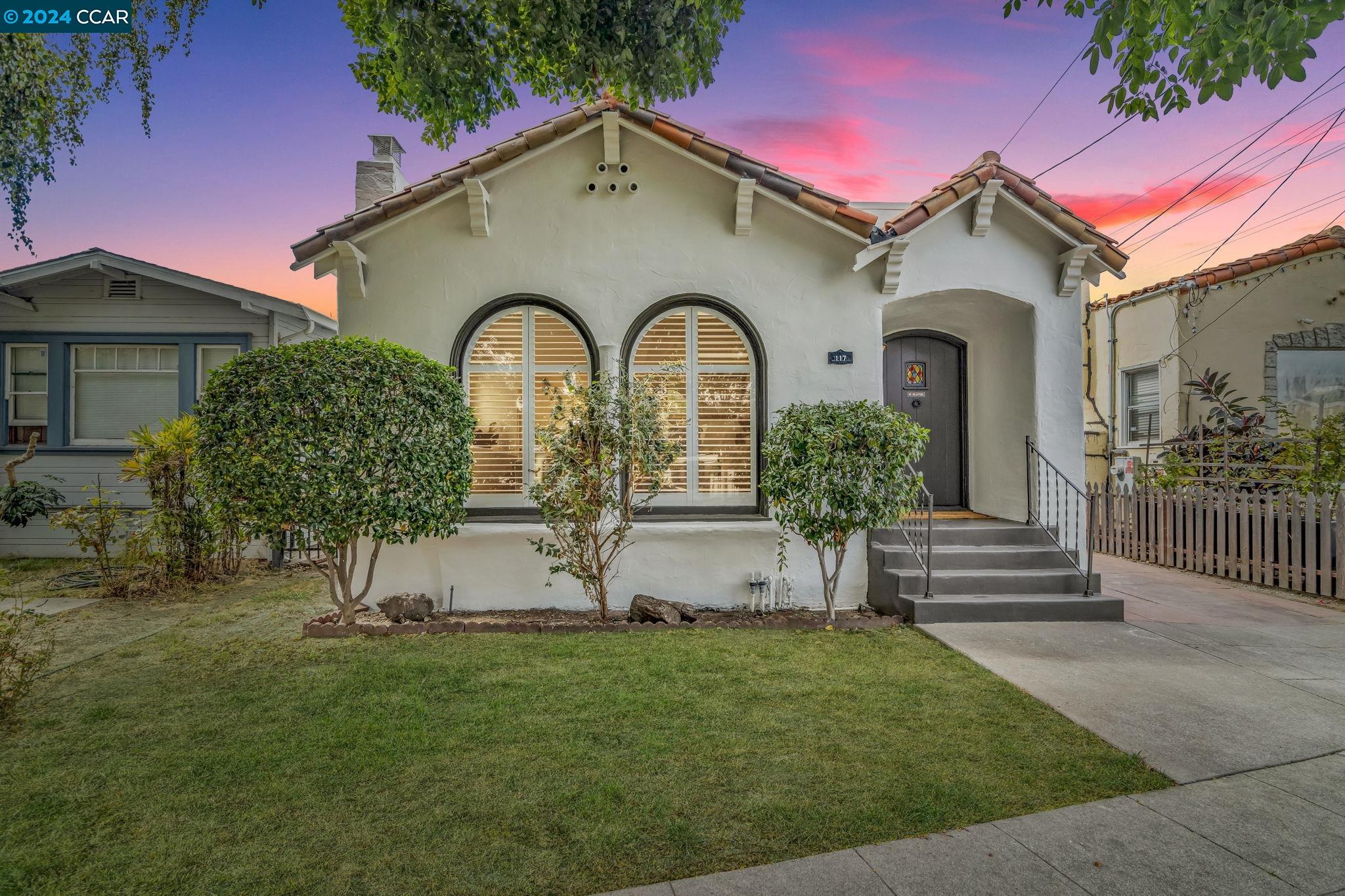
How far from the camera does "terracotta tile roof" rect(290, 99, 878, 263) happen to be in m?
6.64

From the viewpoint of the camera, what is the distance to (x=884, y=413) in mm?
6199

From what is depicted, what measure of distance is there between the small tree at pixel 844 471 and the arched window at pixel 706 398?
0.99m

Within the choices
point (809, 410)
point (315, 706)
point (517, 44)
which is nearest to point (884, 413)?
point (809, 410)

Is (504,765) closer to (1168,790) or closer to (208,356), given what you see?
(1168,790)

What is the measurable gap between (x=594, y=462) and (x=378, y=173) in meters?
5.42

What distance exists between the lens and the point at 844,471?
611 centimetres

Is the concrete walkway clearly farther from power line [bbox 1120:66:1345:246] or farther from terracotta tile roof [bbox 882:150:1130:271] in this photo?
power line [bbox 1120:66:1345:246]

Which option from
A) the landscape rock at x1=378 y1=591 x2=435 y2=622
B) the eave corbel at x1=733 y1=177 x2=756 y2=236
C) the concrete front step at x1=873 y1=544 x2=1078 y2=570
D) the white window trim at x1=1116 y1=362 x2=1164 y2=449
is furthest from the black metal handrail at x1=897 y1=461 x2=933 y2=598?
the white window trim at x1=1116 y1=362 x2=1164 y2=449

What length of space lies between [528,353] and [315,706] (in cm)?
404

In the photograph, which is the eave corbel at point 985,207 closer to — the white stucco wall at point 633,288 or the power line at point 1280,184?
the white stucco wall at point 633,288

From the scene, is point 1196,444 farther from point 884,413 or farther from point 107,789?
point 107,789

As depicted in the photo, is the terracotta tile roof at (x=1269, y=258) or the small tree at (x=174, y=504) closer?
the small tree at (x=174, y=504)

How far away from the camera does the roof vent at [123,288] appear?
423 inches

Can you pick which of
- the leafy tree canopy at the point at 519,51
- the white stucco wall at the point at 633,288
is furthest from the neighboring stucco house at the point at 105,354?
the white stucco wall at the point at 633,288
